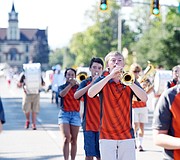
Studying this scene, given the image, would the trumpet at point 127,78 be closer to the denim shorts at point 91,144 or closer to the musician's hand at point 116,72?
the musician's hand at point 116,72

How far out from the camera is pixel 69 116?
10211mm

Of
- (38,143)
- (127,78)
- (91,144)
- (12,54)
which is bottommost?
(38,143)

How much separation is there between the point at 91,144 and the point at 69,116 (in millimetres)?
1851

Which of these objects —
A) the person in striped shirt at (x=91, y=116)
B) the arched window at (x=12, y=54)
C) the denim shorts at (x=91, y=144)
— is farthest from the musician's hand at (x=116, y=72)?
the arched window at (x=12, y=54)

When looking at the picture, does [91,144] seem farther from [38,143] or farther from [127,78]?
[38,143]

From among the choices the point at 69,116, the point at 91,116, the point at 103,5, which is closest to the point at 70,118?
the point at 69,116

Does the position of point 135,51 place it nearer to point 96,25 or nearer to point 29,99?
point 96,25

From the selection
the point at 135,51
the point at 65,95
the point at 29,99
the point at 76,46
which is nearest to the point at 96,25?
the point at 76,46

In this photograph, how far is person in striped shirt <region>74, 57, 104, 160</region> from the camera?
8.38 meters

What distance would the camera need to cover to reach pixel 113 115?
6.86 m

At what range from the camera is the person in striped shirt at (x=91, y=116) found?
27.5ft

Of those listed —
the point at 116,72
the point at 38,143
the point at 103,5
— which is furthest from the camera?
the point at 103,5

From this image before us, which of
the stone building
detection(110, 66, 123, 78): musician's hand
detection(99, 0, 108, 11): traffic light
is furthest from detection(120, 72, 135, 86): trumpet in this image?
the stone building

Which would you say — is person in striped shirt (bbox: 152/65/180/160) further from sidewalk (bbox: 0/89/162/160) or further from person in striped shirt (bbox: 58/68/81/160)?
sidewalk (bbox: 0/89/162/160)
